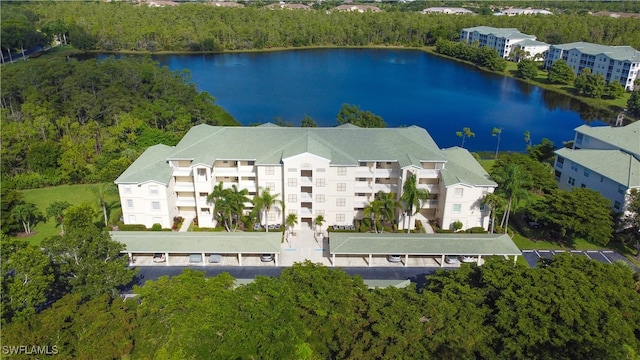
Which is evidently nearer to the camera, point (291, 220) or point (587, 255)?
point (587, 255)

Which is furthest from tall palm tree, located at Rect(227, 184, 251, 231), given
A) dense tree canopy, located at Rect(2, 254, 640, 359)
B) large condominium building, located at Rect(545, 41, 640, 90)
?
large condominium building, located at Rect(545, 41, 640, 90)

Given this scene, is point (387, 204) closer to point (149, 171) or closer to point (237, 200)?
point (237, 200)

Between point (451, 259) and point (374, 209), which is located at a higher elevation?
point (374, 209)

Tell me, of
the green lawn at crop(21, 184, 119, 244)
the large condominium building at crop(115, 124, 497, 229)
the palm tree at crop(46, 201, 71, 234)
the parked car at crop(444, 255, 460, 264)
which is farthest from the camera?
the green lawn at crop(21, 184, 119, 244)

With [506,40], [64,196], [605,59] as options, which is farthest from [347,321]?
[506,40]

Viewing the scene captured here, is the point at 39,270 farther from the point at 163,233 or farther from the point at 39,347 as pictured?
the point at 163,233

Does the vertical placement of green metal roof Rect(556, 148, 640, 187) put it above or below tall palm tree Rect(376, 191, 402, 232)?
above

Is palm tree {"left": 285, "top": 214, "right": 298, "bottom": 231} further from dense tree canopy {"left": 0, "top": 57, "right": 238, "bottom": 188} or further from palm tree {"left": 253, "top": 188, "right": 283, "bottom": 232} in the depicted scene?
dense tree canopy {"left": 0, "top": 57, "right": 238, "bottom": 188}
